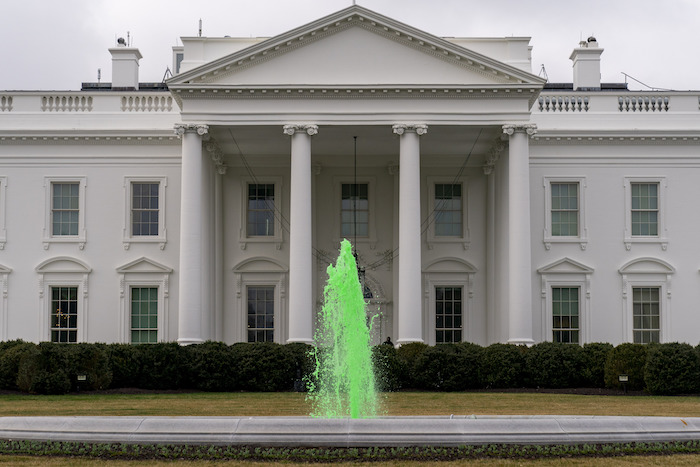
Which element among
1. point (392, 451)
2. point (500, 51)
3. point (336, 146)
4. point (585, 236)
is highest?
point (500, 51)

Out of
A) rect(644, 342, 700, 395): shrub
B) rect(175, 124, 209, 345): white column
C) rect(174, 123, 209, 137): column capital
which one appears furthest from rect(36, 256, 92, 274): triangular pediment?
rect(644, 342, 700, 395): shrub

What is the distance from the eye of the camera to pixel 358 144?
3812 cm

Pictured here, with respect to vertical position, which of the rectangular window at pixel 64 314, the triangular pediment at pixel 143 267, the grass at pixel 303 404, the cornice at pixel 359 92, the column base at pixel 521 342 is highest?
the cornice at pixel 359 92

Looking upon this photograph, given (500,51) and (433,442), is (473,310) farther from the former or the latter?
(433,442)

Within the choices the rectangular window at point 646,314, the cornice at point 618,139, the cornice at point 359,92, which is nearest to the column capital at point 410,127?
the cornice at point 359,92

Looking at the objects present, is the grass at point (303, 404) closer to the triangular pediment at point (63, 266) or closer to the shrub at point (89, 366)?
the shrub at point (89, 366)

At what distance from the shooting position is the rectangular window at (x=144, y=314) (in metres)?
38.5

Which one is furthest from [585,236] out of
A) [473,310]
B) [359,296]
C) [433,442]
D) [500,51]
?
[433,442]

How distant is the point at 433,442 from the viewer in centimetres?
1557

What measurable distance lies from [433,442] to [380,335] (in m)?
24.2

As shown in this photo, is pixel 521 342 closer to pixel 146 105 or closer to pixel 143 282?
Result: pixel 143 282

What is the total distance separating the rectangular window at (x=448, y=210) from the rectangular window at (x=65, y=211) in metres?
13.5

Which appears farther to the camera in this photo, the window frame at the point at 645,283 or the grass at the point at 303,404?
the window frame at the point at 645,283

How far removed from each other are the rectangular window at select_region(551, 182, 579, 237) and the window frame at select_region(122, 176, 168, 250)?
14.4m
